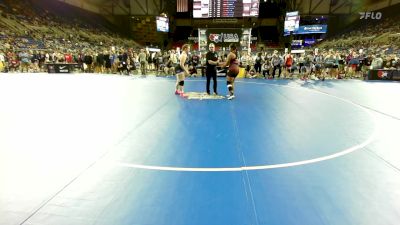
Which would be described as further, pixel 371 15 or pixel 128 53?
pixel 371 15

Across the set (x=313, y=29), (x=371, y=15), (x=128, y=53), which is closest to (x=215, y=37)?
(x=128, y=53)

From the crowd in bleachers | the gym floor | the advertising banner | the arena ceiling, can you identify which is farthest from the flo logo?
the arena ceiling

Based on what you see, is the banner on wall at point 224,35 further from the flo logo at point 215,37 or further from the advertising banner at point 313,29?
the advertising banner at point 313,29

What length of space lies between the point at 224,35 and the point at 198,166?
22.5m

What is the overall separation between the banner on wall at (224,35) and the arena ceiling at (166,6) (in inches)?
748

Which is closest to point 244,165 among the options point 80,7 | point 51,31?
point 51,31

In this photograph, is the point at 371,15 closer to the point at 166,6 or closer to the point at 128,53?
the point at 166,6

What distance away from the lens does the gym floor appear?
9.80 feet

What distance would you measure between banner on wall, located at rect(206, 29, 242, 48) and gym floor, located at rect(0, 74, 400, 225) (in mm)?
18279

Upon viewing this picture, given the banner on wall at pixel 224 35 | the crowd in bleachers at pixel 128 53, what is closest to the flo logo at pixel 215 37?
the banner on wall at pixel 224 35

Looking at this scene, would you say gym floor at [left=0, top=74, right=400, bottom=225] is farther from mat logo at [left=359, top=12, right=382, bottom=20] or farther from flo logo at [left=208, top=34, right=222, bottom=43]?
mat logo at [left=359, top=12, right=382, bottom=20]

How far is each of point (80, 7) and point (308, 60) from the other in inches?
1523

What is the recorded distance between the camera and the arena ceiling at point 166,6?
135 feet

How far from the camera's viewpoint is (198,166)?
13.5 feet
